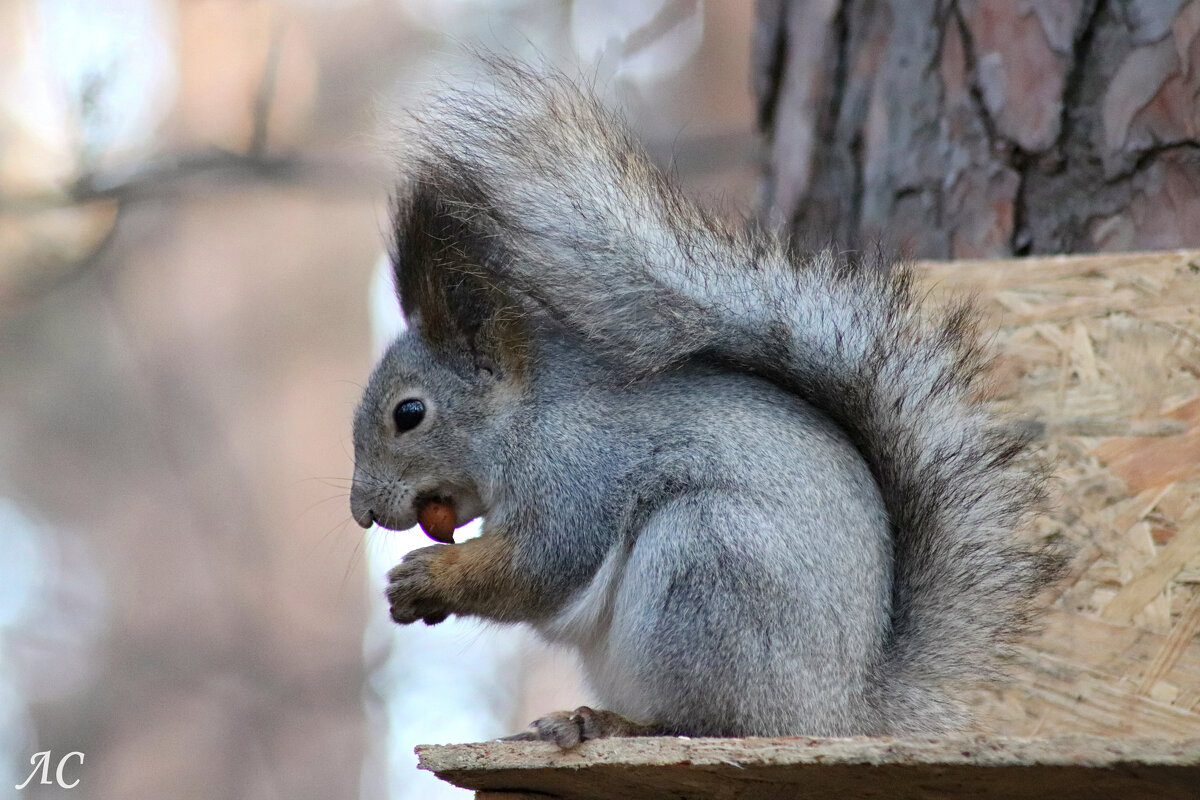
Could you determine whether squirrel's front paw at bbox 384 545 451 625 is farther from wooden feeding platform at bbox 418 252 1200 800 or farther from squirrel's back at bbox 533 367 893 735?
wooden feeding platform at bbox 418 252 1200 800

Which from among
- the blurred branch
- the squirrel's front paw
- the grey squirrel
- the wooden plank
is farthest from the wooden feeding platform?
the blurred branch

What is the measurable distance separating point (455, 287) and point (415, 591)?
38 centimetres

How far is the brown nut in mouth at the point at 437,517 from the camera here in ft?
4.95

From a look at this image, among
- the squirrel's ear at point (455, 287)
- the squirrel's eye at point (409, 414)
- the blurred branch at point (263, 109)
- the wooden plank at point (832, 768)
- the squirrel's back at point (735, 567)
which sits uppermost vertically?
the blurred branch at point (263, 109)

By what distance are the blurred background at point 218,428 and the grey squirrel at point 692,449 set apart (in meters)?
1.86

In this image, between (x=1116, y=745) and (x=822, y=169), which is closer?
(x=1116, y=745)

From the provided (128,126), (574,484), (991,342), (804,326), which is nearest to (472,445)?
(574,484)

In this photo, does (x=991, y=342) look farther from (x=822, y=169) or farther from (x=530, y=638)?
(x=530, y=638)

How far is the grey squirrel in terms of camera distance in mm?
1238

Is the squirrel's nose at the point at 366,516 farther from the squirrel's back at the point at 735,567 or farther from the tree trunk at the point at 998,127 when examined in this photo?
the tree trunk at the point at 998,127

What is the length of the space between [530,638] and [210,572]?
267 centimetres

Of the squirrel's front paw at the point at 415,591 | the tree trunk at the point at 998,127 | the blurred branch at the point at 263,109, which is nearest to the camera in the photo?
the squirrel's front paw at the point at 415,591

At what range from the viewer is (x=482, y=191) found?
137cm

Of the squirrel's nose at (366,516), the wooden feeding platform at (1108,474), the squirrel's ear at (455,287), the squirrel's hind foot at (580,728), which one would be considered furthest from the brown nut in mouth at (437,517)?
the wooden feeding platform at (1108,474)
